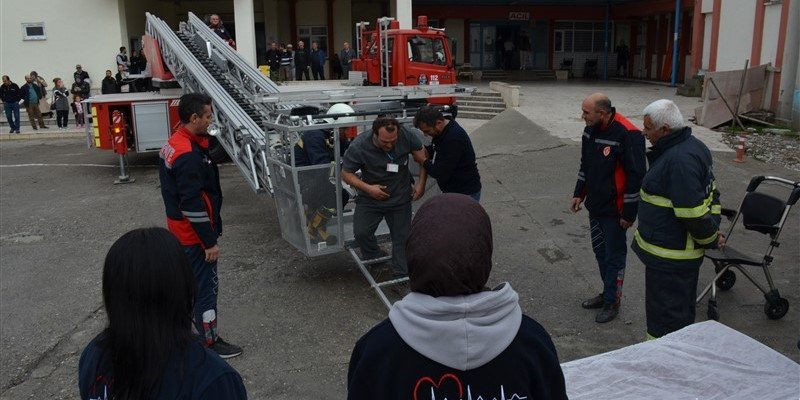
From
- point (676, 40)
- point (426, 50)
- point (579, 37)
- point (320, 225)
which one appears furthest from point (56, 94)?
point (579, 37)

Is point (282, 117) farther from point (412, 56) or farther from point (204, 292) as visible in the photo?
point (412, 56)

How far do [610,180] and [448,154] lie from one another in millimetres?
1361

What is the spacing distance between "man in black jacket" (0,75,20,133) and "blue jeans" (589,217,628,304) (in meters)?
18.2

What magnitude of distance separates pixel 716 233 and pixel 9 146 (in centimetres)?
1765

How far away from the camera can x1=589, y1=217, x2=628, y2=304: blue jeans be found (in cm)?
502

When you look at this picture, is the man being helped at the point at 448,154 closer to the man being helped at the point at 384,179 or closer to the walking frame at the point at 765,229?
the man being helped at the point at 384,179

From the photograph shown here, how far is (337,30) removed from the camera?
91.3 ft

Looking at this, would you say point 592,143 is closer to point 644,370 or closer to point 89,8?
point 644,370

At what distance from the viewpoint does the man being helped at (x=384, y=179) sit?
5348mm

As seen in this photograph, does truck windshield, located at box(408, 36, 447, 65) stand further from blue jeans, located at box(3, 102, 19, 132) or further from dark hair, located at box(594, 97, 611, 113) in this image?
blue jeans, located at box(3, 102, 19, 132)

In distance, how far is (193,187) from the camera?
4207 millimetres

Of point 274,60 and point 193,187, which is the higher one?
point 274,60

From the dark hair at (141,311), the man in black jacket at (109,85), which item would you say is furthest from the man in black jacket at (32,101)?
the dark hair at (141,311)

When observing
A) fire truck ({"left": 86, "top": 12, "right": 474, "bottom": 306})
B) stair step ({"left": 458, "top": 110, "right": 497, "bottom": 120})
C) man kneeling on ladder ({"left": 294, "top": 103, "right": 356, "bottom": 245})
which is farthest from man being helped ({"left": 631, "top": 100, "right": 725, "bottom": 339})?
stair step ({"left": 458, "top": 110, "right": 497, "bottom": 120})
